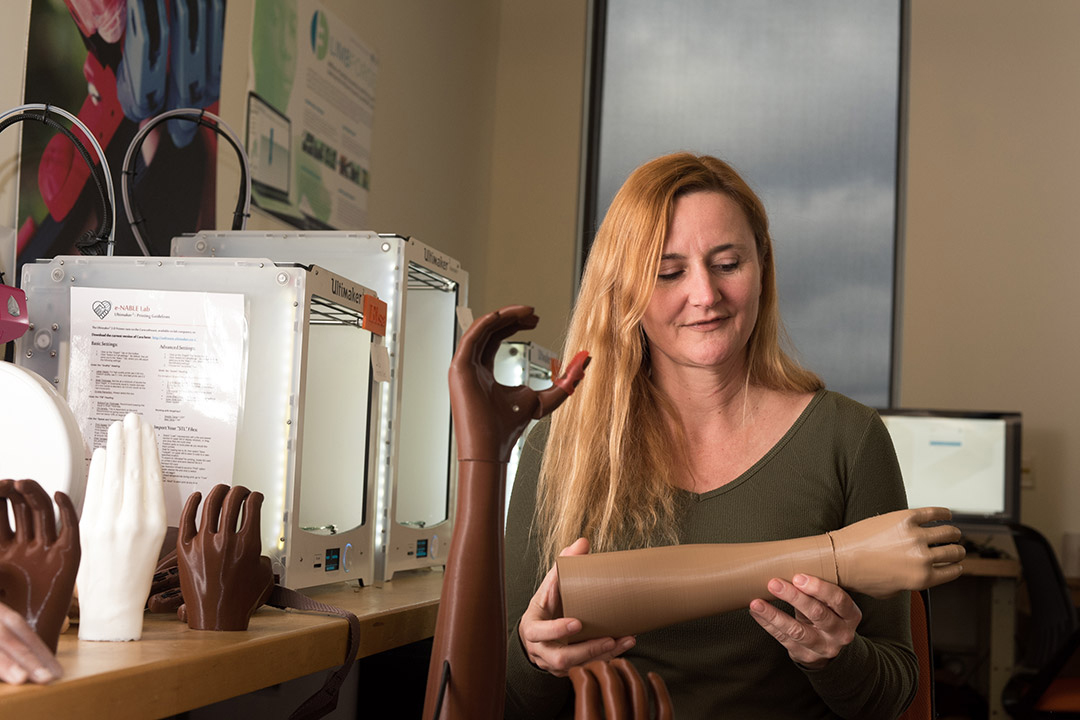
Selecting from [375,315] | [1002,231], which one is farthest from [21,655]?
[1002,231]

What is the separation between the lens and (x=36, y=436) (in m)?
1.00

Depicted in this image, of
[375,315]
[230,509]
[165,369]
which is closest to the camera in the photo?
[230,509]

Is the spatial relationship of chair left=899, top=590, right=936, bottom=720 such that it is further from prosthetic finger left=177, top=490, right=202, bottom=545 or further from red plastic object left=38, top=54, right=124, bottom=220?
red plastic object left=38, top=54, right=124, bottom=220

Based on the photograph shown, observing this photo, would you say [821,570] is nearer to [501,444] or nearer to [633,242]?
[501,444]

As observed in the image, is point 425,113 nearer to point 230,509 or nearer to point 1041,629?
point 1041,629

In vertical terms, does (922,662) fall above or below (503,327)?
below

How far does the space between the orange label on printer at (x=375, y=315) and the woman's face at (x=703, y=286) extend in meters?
0.42

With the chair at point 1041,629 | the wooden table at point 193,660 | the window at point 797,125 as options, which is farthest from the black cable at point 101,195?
the window at point 797,125

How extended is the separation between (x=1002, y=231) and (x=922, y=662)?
9.29 ft

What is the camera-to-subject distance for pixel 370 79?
2824 millimetres

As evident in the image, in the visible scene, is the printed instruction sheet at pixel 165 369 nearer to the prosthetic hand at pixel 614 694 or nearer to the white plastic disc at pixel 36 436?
the white plastic disc at pixel 36 436

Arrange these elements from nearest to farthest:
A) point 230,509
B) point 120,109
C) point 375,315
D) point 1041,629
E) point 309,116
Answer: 1. point 230,509
2. point 375,315
3. point 120,109
4. point 309,116
5. point 1041,629

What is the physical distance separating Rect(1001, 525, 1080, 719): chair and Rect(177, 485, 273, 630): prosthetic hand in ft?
6.53

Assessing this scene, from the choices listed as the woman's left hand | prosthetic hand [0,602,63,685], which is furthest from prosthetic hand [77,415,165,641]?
the woman's left hand
